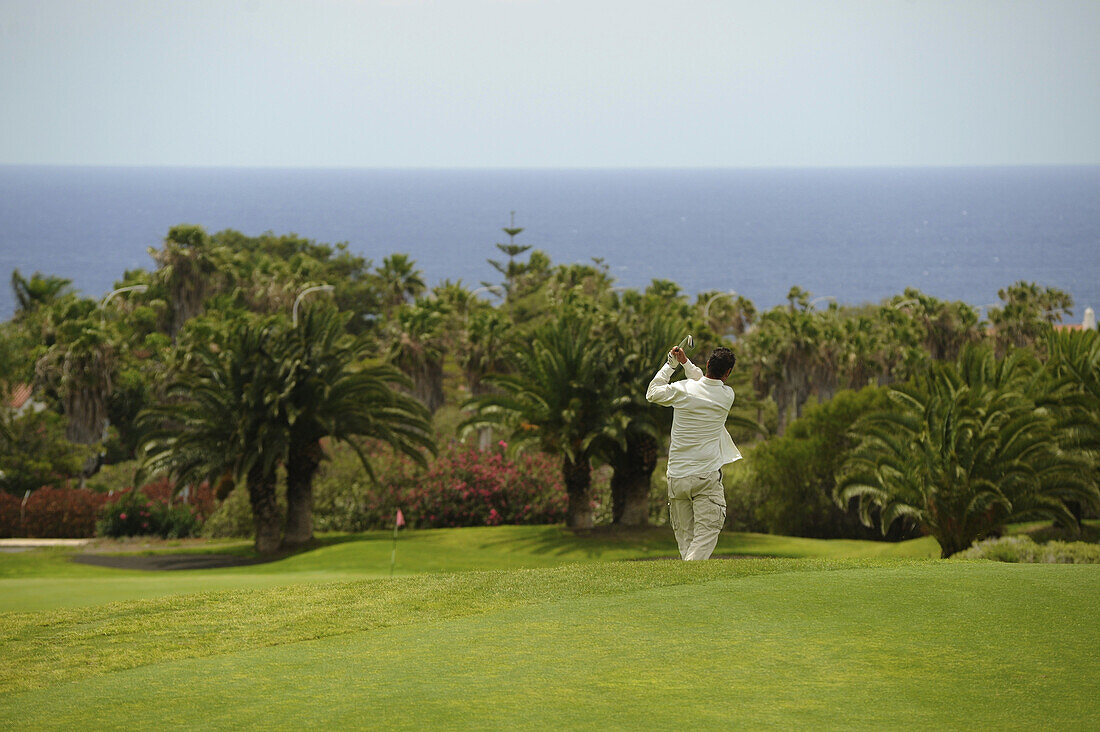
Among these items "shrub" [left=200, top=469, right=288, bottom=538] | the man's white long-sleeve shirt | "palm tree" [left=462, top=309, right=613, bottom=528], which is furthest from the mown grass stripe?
"shrub" [left=200, top=469, right=288, bottom=538]

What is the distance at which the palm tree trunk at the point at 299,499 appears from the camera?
26.6 metres

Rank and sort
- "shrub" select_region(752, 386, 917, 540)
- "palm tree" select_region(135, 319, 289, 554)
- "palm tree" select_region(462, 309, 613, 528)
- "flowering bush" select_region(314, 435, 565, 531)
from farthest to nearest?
"shrub" select_region(752, 386, 917, 540) < "flowering bush" select_region(314, 435, 565, 531) < "palm tree" select_region(462, 309, 613, 528) < "palm tree" select_region(135, 319, 289, 554)

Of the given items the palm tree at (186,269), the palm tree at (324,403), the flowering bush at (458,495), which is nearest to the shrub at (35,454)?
the flowering bush at (458,495)

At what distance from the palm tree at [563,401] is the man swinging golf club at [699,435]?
45.1 ft

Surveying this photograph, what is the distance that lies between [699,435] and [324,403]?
1657 cm

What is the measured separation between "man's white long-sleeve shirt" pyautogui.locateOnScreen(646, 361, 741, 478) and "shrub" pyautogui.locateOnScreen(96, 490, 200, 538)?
77.1 ft

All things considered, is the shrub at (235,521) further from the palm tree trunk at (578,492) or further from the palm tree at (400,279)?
the palm tree at (400,279)

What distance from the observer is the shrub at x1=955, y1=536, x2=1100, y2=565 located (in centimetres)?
1334

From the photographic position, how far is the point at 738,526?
33.7 metres

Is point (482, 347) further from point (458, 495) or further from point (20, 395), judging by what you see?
point (20, 395)

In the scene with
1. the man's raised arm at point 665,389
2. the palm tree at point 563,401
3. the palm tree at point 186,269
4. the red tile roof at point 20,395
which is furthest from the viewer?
the palm tree at point 186,269

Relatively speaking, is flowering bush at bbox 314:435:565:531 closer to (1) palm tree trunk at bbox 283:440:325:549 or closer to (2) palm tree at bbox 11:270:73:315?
(1) palm tree trunk at bbox 283:440:325:549

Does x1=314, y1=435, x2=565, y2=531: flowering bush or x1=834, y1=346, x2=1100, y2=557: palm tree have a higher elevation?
x1=834, y1=346, x2=1100, y2=557: palm tree

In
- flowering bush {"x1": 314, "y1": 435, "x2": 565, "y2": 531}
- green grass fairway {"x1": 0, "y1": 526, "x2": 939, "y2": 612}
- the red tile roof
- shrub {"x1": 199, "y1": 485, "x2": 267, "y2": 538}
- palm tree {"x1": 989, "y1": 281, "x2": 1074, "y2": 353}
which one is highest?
palm tree {"x1": 989, "y1": 281, "x2": 1074, "y2": 353}
